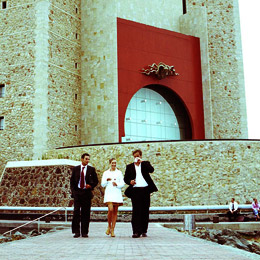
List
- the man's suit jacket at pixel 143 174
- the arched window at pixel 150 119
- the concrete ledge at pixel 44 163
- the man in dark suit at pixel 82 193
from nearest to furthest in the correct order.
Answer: the man in dark suit at pixel 82 193, the man's suit jacket at pixel 143 174, the concrete ledge at pixel 44 163, the arched window at pixel 150 119

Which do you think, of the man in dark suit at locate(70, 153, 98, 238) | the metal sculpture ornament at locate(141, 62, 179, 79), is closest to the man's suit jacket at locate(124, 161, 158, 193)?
the man in dark suit at locate(70, 153, 98, 238)

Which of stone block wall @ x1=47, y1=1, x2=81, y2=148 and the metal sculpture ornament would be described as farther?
the metal sculpture ornament

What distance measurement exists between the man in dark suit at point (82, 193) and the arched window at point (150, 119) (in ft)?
55.9

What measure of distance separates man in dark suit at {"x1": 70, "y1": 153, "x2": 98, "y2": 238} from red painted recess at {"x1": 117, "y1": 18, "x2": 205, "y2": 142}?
16.4 meters

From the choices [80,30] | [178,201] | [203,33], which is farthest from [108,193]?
[203,33]

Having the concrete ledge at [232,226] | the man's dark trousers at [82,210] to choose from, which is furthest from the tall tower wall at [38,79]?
the man's dark trousers at [82,210]

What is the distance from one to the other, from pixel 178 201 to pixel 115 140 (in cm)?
597

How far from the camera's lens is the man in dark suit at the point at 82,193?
29.9 feet

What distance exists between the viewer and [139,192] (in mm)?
9109

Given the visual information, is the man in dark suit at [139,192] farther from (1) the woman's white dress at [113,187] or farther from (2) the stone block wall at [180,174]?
(2) the stone block wall at [180,174]

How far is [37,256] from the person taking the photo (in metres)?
5.82

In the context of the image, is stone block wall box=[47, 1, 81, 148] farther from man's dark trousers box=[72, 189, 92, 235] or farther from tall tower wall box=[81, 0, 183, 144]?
man's dark trousers box=[72, 189, 92, 235]

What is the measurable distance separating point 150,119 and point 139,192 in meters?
19.2

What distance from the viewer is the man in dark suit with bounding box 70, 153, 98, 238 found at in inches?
358
